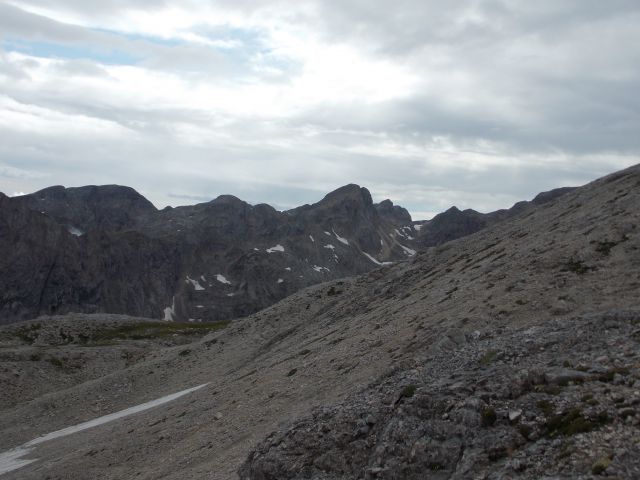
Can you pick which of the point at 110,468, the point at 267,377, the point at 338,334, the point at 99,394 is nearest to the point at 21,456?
the point at 99,394

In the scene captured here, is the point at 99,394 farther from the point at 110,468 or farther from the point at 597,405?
the point at 597,405

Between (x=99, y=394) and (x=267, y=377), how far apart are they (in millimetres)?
32937

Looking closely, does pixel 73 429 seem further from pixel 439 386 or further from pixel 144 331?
pixel 144 331

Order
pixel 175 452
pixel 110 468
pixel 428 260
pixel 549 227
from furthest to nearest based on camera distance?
pixel 428 260, pixel 549 227, pixel 110 468, pixel 175 452

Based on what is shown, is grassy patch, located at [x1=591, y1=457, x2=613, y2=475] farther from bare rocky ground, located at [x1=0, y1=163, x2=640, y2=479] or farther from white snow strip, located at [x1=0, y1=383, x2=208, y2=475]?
white snow strip, located at [x1=0, y1=383, x2=208, y2=475]

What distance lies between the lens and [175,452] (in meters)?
31.6

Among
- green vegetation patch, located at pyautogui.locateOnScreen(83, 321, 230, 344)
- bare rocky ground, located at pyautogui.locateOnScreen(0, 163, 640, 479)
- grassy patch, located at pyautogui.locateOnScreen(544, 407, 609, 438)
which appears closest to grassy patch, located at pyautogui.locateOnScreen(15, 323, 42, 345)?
green vegetation patch, located at pyautogui.locateOnScreen(83, 321, 230, 344)

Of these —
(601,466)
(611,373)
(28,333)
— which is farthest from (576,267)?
(28,333)

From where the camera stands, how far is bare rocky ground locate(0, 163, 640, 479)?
1648cm

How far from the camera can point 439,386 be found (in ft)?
66.3

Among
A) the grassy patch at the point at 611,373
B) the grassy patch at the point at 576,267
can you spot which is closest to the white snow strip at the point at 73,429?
the grassy patch at the point at 576,267

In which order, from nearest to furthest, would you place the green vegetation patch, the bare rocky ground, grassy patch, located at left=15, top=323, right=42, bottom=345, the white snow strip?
the bare rocky ground
the white snow strip
grassy patch, located at left=15, top=323, right=42, bottom=345
the green vegetation patch

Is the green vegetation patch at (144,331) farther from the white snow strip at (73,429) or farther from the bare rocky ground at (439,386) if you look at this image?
the white snow strip at (73,429)

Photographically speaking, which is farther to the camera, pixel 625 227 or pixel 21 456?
pixel 21 456
